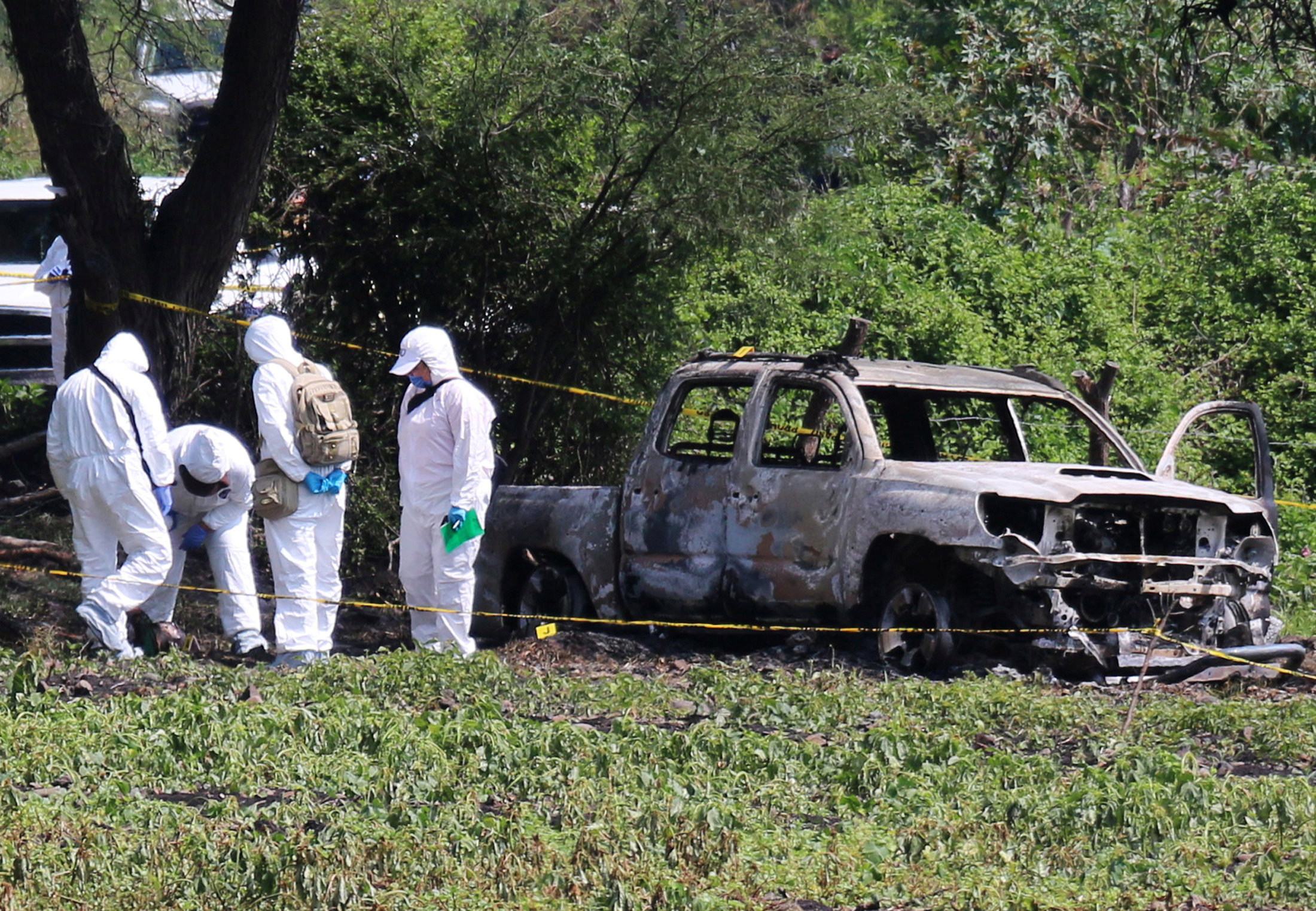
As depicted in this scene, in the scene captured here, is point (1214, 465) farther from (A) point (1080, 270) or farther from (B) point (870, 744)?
(B) point (870, 744)

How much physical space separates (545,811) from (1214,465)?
11.0 metres

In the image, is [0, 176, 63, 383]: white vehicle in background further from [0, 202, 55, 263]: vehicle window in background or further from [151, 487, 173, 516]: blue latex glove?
[151, 487, 173, 516]: blue latex glove

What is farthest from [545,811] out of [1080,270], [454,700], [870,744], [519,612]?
[1080,270]

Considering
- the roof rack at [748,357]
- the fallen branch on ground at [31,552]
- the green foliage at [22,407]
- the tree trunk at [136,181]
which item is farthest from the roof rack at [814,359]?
the green foliage at [22,407]

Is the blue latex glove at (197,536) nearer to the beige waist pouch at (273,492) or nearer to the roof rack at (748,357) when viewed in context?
the beige waist pouch at (273,492)

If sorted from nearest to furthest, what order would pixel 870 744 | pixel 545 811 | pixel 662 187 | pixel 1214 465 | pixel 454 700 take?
pixel 545 811, pixel 870 744, pixel 454 700, pixel 662 187, pixel 1214 465

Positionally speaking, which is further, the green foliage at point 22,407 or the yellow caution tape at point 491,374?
the green foliage at point 22,407

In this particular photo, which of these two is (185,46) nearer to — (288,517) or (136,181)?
(136,181)

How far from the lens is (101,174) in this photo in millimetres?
9750

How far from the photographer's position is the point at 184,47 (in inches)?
464

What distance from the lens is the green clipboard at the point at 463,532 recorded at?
904 centimetres

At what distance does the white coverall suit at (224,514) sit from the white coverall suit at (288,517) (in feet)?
0.69

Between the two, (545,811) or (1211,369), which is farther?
(1211,369)

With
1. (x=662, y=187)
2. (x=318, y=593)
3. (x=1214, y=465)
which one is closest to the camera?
(x=318, y=593)
